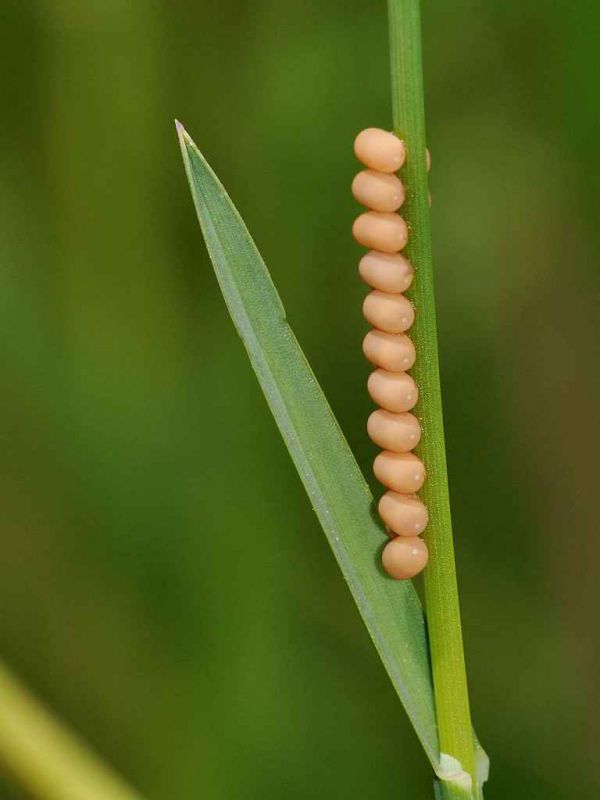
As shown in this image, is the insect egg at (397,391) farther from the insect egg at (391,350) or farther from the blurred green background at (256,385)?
the blurred green background at (256,385)

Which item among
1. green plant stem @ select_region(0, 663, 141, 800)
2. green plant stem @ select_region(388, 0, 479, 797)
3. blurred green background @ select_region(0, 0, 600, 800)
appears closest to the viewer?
green plant stem @ select_region(388, 0, 479, 797)

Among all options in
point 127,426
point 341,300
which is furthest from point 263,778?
point 341,300

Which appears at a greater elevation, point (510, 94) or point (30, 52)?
point (30, 52)

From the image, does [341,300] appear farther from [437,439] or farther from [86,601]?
[437,439]

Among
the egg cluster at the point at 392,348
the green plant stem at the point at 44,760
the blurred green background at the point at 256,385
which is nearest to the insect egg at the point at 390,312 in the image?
the egg cluster at the point at 392,348

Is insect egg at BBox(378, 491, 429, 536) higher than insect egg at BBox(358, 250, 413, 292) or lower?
lower

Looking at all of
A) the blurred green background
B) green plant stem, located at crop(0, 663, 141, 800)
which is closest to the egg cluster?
green plant stem, located at crop(0, 663, 141, 800)

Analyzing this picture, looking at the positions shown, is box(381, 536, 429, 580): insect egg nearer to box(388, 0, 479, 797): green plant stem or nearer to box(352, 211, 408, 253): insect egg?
box(388, 0, 479, 797): green plant stem
